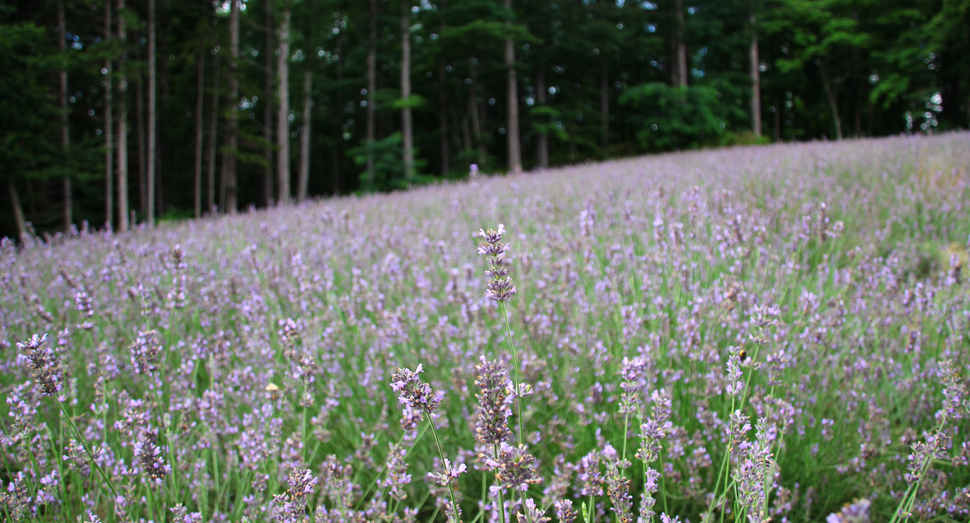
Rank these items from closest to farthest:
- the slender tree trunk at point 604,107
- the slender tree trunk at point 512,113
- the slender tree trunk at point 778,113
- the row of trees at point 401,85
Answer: the row of trees at point 401,85 → the slender tree trunk at point 512,113 → the slender tree trunk at point 604,107 → the slender tree trunk at point 778,113

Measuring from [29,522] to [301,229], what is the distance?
3355mm

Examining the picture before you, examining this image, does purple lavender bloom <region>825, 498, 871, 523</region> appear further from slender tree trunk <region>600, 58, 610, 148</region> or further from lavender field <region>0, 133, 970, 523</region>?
slender tree trunk <region>600, 58, 610, 148</region>

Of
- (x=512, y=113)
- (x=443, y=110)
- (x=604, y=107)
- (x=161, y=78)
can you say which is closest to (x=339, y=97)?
(x=443, y=110)

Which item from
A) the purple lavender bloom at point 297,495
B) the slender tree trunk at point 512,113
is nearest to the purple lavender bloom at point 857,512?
the purple lavender bloom at point 297,495

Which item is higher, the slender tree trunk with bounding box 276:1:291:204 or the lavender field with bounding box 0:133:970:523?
the slender tree trunk with bounding box 276:1:291:204

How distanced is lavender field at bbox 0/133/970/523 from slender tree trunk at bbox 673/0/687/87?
1825 centimetres

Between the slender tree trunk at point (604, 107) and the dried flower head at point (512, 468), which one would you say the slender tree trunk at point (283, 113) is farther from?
the dried flower head at point (512, 468)

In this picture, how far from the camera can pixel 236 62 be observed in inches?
498

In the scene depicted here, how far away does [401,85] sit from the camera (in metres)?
16.6

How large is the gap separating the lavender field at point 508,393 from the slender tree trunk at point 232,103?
36.1 feet

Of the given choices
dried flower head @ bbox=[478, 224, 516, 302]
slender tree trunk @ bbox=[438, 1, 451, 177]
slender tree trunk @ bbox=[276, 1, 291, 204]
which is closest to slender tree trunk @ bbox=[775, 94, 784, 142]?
slender tree trunk @ bbox=[438, 1, 451, 177]

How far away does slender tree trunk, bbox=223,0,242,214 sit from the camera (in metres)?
12.4

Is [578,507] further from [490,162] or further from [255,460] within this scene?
[490,162]

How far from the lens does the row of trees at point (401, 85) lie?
11.3 metres
